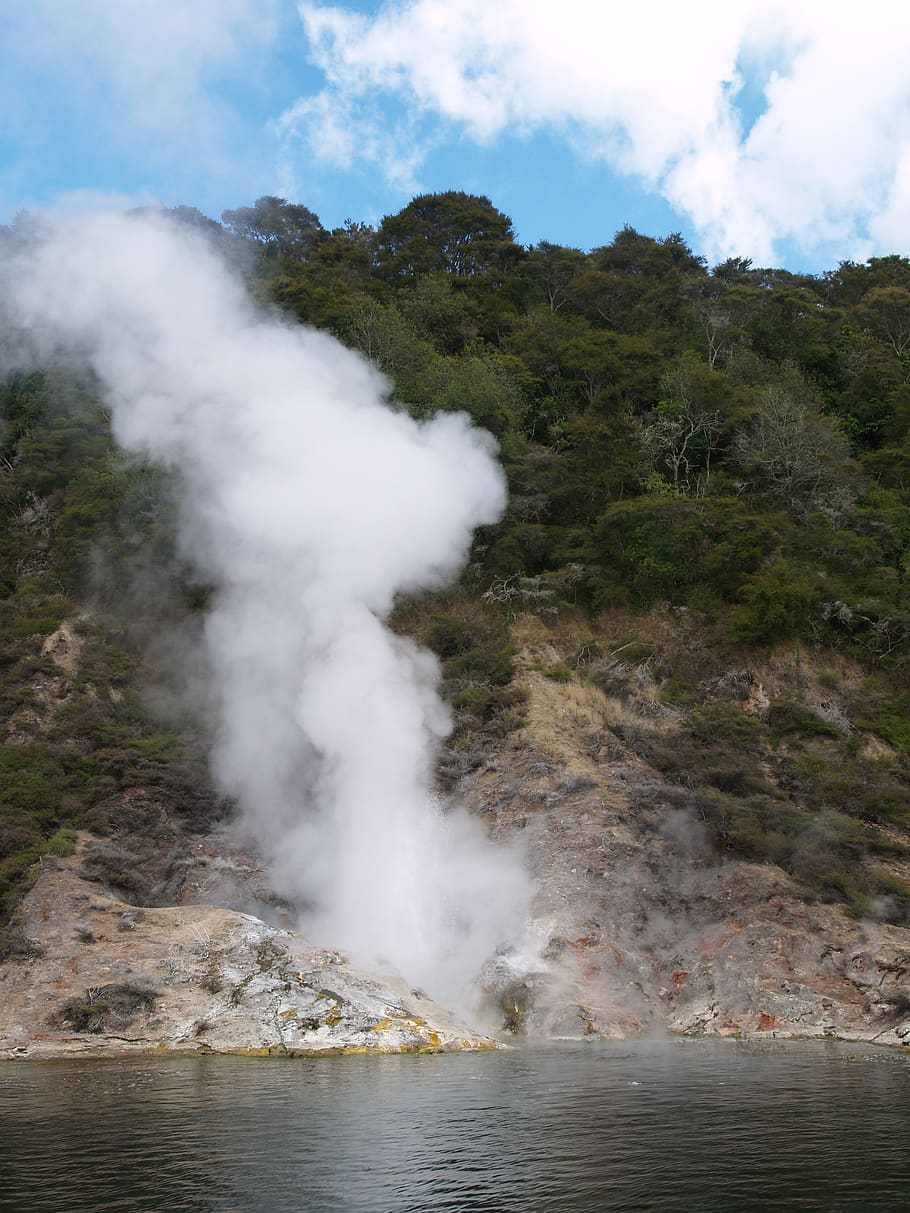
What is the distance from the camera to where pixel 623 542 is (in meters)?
39.1

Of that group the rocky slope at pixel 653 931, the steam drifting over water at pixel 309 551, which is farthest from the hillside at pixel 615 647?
the steam drifting over water at pixel 309 551

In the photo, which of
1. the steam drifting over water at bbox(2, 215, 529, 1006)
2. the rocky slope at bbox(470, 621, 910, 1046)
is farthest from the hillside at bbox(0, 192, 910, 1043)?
the steam drifting over water at bbox(2, 215, 529, 1006)

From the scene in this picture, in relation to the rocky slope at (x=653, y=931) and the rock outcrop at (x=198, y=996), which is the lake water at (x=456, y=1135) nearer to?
the rock outcrop at (x=198, y=996)

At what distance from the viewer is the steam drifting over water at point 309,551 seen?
26578 mm

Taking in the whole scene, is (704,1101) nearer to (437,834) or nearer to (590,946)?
(590,946)

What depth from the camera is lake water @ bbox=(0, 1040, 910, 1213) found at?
1023 centimetres

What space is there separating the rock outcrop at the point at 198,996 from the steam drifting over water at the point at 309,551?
317 cm

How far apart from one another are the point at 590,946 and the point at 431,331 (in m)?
37.7

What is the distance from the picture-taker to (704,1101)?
47.8 feet

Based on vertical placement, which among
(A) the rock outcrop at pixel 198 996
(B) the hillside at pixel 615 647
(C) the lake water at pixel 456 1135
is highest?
(B) the hillside at pixel 615 647

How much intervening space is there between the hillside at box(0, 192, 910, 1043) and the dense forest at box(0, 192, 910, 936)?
122 mm

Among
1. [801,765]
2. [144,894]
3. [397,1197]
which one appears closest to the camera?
[397,1197]

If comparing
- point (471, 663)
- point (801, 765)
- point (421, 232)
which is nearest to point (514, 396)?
point (471, 663)

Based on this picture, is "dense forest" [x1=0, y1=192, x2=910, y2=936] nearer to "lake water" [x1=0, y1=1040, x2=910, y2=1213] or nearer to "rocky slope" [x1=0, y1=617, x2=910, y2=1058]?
"rocky slope" [x1=0, y1=617, x2=910, y2=1058]
